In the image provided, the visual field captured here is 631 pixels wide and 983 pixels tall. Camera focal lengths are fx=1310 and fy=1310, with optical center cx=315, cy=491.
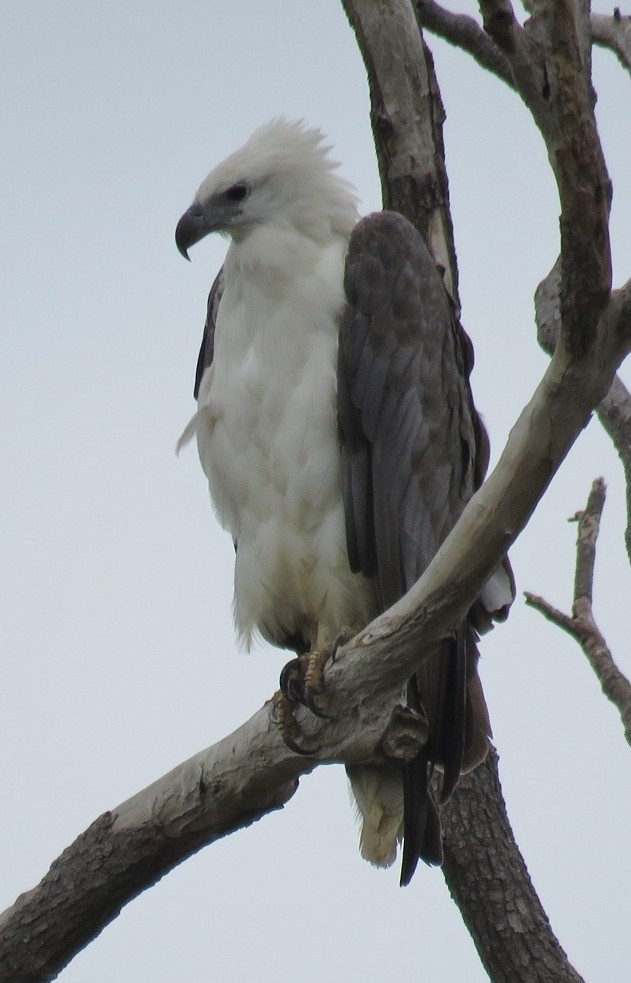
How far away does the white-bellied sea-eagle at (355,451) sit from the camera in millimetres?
4340

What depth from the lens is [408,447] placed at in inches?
176

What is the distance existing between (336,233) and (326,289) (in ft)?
1.27

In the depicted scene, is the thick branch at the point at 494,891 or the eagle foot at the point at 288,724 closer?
the eagle foot at the point at 288,724

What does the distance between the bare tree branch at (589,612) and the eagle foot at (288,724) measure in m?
1.45

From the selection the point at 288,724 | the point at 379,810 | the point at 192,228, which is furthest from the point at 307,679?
the point at 192,228

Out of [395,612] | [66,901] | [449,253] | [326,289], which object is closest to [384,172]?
[449,253]

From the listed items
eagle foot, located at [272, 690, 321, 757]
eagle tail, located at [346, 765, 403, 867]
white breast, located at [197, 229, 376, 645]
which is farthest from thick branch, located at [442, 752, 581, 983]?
eagle foot, located at [272, 690, 321, 757]

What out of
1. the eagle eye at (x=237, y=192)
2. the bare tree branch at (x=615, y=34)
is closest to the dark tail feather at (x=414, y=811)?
the eagle eye at (x=237, y=192)

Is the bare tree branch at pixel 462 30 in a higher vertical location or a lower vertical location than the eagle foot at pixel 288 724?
higher

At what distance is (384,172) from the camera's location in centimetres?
545

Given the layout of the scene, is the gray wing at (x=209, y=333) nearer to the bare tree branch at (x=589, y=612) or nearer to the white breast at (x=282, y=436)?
the white breast at (x=282, y=436)

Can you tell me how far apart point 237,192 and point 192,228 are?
22cm

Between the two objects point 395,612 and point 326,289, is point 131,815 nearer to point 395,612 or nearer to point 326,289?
point 395,612

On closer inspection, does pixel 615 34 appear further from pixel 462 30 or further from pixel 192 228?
pixel 192 228
